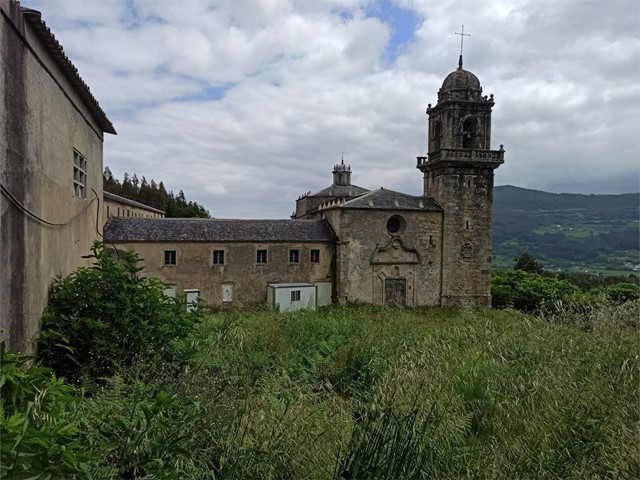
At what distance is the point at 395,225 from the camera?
25422mm

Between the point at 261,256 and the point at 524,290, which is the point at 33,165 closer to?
the point at 261,256

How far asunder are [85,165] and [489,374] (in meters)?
10.3

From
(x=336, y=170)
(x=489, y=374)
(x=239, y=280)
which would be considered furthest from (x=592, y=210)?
(x=489, y=374)

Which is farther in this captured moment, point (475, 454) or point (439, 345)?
point (439, 345)

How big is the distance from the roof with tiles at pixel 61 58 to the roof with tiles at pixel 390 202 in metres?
14.6

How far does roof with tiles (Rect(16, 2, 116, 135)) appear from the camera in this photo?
20.7 feet

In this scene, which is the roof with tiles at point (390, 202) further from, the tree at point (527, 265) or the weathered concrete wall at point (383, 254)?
the tree at point (527, 265)

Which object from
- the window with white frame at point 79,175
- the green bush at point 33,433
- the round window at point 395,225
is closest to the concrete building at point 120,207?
the window with white frame at point 79,175

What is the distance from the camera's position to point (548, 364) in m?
6.46

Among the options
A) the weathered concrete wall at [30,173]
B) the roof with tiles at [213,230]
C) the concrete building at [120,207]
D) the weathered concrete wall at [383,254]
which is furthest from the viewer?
the concrete building at [120,207]

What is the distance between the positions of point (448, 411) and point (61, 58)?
328 inches

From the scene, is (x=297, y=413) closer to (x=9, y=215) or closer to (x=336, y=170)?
(x=9, y=215)

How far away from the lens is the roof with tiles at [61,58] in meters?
6.30

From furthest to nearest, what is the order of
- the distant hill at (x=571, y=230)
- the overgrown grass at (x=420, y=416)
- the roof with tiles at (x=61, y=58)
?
the distant hill at (x=571, y=230) < the roof with tiles at (x=61, y=58) < the overgrown grass at (x=420, y=416)
